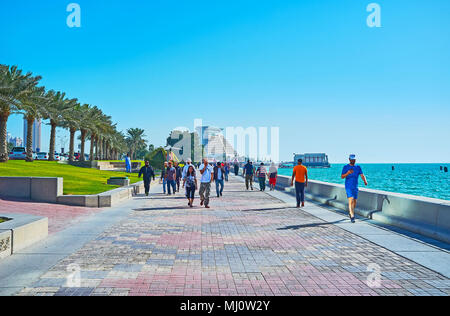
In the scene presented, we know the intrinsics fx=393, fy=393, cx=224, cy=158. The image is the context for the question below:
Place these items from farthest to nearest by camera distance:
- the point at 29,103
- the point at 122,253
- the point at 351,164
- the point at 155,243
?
1. the point at 29,103
2. the point at 351,164
3. the point at 155,243
4. the point at 122,253

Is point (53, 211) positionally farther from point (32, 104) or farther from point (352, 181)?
point (32, 104)

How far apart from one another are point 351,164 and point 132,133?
295 feet

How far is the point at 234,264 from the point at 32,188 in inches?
409

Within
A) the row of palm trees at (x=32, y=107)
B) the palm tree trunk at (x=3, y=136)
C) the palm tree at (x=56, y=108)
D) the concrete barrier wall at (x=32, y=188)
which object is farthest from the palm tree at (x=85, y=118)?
the concrete barrier wall at (x=32, y=188)

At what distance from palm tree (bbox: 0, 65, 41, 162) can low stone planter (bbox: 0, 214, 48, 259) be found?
24.4 metres

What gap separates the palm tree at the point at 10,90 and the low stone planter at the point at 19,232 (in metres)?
24.4

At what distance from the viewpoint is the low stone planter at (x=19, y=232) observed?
22.1ft

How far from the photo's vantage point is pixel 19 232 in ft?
23.6

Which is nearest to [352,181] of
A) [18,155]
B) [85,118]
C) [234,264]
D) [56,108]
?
[234,264]

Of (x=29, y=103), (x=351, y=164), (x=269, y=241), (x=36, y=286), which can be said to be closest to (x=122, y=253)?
(x=36, y=286)

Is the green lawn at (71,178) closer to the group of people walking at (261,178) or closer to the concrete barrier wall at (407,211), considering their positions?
the group of people walking at (261,178)

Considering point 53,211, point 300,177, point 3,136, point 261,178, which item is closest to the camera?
point 53,211
